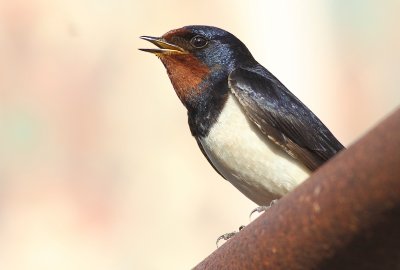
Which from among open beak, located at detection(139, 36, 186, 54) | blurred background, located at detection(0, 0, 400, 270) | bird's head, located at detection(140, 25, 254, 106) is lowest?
blurred background, located at detection(0, 0, 400, 270)

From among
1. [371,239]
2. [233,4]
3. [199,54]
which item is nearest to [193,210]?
[233,4]

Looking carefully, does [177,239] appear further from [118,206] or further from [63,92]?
[63,92]

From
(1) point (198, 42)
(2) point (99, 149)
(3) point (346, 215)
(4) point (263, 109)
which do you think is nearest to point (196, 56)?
(1) point (198, 42)

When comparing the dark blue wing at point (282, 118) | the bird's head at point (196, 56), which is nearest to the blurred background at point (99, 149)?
the bird's head at point (196, 56)

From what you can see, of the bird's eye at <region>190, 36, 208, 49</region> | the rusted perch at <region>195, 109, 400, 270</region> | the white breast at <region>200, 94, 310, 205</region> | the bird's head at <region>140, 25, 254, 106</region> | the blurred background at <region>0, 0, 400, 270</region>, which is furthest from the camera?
the blurred background at <region>0, 0, 400, 270</region>

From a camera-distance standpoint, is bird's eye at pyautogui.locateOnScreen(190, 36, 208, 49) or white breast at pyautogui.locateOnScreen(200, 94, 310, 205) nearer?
white breast at pyautogui.locateOnScreen(200, 94, 310, 205)

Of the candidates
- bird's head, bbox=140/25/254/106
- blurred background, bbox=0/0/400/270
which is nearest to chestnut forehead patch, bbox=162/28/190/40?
bird's head, bbox=140/25/254/106

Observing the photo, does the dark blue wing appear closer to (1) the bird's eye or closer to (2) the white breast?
(2) the white breast

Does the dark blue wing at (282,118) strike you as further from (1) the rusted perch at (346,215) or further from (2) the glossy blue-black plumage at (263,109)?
(1) the rusted perch at (346,215)
